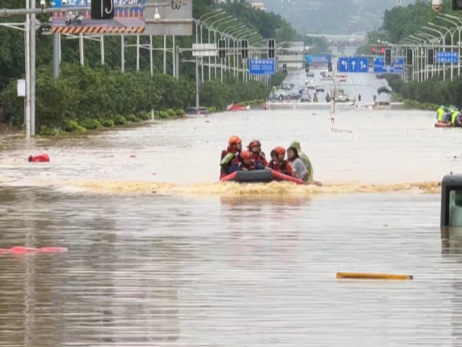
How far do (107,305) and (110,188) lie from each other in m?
18.3

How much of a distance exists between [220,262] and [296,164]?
13433 millimetres

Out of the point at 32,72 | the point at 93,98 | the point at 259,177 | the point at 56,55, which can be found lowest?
the point at 259,177

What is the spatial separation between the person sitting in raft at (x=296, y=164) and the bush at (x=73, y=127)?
140 feet

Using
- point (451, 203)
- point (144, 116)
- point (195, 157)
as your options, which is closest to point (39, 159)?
point (195, 157)

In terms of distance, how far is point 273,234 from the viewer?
72.2 ft

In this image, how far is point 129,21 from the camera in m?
81.4

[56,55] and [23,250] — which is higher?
[56,55]

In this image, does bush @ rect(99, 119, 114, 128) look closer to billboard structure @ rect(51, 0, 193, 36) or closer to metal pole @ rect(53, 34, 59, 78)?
billboard structure @ rect(51, 0, 193, 36)

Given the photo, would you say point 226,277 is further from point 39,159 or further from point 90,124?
point 90,124

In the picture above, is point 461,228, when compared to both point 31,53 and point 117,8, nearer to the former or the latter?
point 31,53

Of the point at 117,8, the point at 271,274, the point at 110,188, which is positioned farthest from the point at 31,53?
the point at 271,274

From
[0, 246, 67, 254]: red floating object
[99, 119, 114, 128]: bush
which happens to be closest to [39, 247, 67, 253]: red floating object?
[0, 246, 67, 254]: red floating object

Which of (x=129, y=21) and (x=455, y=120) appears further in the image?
(x=455, y=120)

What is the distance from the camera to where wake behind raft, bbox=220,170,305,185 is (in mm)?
30531
